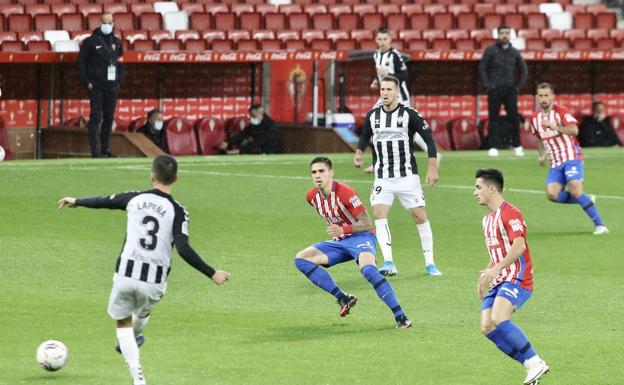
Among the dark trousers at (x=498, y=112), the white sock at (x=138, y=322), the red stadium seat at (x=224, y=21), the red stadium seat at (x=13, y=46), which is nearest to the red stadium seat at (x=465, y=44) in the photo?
the dark trousers at (x=498, y=112)

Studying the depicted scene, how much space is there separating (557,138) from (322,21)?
12884 millimetres

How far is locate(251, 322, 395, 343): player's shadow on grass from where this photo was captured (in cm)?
1201

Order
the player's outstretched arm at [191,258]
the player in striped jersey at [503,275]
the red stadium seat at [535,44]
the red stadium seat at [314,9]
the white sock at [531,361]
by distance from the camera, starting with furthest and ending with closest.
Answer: the red stadium seat at [535,44]
the red stadium seat at [314,9]
the player in striped jersey at [503,275]
the white sock at [531,361]
the player's outstretched arm at [191,258]

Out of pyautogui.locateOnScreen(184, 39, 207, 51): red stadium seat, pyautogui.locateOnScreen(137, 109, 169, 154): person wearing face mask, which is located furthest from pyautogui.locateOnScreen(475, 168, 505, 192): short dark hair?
pyautogui.locateOnScreen(184, 39, 207, 51): red stadium seat

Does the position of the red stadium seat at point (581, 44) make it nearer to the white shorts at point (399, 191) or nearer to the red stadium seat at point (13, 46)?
the red stadium seat at point (13, 46)

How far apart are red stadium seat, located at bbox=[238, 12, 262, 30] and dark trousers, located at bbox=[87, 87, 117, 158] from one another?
5306 mm

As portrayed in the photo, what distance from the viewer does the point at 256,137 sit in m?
28.4

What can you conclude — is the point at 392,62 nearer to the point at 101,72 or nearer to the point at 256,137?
the point at 256,137

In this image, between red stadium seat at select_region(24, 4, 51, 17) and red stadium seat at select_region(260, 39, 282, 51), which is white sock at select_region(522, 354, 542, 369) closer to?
red stadium seat at select_region(260, 39, 282, 51)

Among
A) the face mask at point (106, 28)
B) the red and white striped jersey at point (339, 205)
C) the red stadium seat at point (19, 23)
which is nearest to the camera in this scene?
the red and white striped jersey at point (339, 205)

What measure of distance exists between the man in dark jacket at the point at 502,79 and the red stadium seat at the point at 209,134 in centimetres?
526

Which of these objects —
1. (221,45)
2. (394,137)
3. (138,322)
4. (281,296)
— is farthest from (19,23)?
(138,322)

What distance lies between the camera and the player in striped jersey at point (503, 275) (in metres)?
10.1

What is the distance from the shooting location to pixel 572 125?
18906 mm
